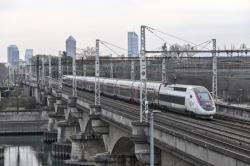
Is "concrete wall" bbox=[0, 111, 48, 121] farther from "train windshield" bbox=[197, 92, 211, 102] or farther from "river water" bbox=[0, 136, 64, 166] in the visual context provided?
"train windshield" bbox=[197, 92, 211, 102]

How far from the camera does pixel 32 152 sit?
100312mm

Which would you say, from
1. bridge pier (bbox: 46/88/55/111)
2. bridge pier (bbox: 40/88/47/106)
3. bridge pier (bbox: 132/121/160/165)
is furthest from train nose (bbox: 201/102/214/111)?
bridge pier (bbox: 40/88/47/106)

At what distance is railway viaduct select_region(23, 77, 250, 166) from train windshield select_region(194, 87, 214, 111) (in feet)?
11.9

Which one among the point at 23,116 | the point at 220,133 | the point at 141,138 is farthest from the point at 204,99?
the point at 23,116

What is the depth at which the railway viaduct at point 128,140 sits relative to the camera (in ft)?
84.9

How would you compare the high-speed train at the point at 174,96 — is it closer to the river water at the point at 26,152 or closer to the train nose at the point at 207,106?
the train nose at the point at 207,106

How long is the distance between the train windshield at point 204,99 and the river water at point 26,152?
43368 mm

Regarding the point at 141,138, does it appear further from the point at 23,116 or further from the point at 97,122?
the point at 23,116

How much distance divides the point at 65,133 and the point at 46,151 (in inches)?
278

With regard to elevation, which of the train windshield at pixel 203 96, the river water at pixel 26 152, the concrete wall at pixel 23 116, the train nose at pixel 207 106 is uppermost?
the train windshield at pixel 203 96

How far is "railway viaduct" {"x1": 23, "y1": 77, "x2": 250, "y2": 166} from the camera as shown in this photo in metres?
25.9

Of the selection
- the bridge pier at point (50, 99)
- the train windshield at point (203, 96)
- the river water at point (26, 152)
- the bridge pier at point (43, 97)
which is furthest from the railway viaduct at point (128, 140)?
the bridge pier at point (43, 97)

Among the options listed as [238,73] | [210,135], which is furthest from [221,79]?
[210,135]

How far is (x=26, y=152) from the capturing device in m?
101
